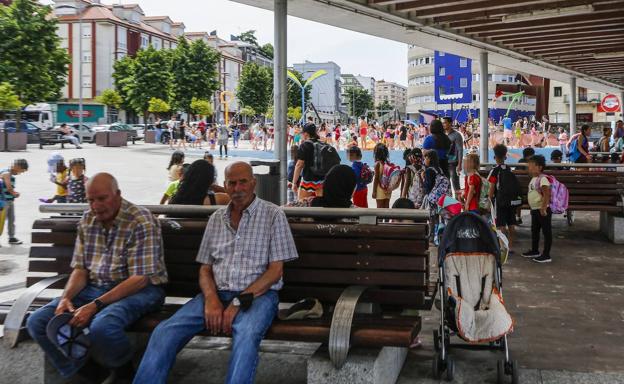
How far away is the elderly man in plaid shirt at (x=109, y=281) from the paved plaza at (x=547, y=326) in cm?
71

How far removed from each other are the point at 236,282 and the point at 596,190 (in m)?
8.28

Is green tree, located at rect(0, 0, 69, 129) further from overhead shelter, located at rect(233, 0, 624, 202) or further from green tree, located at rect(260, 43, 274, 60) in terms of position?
green tree, located at rect(260, 43, 274, 60)

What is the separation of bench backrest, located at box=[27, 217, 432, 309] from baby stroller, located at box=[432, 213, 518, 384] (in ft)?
0.67

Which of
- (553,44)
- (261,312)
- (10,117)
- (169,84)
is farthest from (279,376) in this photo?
(169,84)

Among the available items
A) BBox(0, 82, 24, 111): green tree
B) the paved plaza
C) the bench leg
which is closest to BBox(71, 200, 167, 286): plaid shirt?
the paved plaza

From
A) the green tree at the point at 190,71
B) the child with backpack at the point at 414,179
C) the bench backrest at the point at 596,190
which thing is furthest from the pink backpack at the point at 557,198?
the green tree at the point at 190,71

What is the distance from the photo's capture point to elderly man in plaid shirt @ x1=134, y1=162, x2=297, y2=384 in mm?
3904

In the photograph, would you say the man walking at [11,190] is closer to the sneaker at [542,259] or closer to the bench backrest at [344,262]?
the bench backrest at [344,262]

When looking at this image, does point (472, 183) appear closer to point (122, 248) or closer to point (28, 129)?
point (122, 248)

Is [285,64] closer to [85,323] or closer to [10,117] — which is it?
[85,323]

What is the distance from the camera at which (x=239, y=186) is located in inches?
171

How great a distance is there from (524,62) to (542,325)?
13.8 m

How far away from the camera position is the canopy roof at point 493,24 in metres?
10.4

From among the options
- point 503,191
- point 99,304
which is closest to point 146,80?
point 503,191
